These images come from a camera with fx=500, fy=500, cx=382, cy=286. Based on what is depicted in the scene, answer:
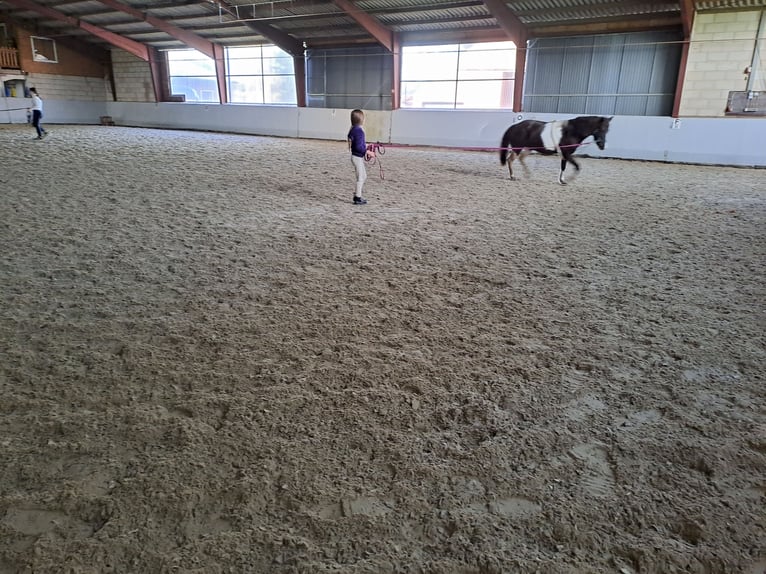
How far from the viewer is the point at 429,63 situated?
67.0 ft

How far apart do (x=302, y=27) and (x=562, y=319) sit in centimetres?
2090

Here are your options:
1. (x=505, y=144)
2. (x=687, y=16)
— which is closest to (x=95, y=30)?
(x=505, y=144)

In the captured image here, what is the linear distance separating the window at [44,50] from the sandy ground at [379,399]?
26542 millimetres

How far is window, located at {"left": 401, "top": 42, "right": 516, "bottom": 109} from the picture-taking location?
1962 cm

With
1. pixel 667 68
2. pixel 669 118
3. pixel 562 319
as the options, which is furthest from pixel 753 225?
pixel 667 68

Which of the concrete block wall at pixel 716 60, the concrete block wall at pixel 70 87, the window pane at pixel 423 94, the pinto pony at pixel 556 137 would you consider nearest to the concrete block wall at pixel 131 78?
the concrete block wall at pixel 70 87

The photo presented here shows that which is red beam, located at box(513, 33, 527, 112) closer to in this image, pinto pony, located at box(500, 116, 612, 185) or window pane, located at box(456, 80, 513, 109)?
window pane, located at box(456, 80, 513, 109)

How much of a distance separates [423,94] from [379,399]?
66.8 feet

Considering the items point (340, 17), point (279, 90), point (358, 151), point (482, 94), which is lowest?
point (358, 151)

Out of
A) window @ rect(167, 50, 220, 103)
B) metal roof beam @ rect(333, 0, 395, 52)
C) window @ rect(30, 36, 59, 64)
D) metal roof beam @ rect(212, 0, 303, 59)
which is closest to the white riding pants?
metal roof beam @ rect(333, 0, 395, 52)

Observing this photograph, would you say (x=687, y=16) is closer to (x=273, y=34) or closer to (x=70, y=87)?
(x=273, y=34)

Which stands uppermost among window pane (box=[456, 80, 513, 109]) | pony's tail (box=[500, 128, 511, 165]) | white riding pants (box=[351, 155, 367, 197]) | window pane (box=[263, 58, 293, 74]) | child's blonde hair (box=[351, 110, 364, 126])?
window pane (box=[263, 58, 293, 74])

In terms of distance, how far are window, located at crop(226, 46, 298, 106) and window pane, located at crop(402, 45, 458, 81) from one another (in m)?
5.85

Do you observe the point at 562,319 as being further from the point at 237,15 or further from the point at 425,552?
the point at 237,15
